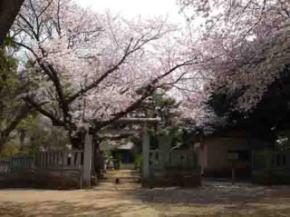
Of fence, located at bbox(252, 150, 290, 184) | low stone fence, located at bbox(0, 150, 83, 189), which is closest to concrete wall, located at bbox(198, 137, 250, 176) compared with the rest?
fence, located at bbox(252, 150, 290, 184)

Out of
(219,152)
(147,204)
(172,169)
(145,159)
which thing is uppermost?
(219,152)

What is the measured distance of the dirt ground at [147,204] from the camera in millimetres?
11453

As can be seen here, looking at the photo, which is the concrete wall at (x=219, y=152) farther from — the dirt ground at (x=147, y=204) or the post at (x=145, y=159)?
the dirt ground at (x=147, y=204)

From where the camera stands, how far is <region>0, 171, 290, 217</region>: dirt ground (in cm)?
1145

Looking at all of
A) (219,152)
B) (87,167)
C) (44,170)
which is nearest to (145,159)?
(87,167)

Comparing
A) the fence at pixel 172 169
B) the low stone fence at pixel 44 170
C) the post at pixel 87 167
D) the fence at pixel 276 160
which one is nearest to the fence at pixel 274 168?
the fence at pixel 276 160

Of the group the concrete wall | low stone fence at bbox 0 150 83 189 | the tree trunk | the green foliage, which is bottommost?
low stone fence at bbox 0 150 83 189

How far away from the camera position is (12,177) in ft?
62.3

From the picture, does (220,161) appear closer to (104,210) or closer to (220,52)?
(220,52)

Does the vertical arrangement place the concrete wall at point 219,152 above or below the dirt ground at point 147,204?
above

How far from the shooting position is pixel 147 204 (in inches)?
512

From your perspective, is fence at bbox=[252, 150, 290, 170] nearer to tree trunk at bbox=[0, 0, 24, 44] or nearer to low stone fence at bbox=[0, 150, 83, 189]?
low stone fence at bbox=[0, 150, 83, 189]

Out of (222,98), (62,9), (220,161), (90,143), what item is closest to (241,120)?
(222,98)

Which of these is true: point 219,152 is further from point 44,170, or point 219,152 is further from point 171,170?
point 44,170
